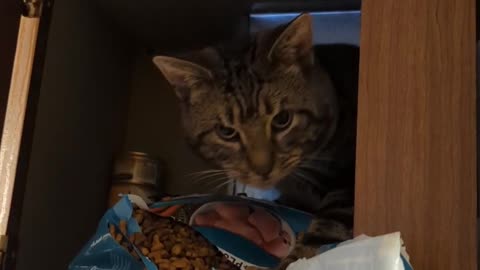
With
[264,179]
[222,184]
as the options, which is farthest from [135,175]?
[264,179]

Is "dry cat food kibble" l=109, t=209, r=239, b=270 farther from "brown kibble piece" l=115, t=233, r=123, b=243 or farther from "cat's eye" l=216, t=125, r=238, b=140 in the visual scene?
"cat's eye" l=216, t=125, r=238, b=140

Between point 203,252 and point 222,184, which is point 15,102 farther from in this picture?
point 222,184

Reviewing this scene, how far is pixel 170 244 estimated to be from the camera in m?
0.80

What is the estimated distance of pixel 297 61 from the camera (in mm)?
970

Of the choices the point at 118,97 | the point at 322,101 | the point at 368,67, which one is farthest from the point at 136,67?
the point at 368,67

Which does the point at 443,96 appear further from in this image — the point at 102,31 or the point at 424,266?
the point at 102,31

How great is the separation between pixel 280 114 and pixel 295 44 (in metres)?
0.10

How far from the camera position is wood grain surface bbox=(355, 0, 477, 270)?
0.57m

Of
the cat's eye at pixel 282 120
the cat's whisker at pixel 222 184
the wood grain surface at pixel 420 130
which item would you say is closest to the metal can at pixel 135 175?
the cat's whisker at pixel 222 184

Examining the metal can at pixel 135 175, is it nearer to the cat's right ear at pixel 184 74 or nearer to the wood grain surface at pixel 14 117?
the cat's right ear at pixel 184 74

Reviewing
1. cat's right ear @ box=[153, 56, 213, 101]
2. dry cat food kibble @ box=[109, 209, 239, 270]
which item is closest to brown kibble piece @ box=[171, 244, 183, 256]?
dry cat food kibble @ box=[109, 209, 239, 270]

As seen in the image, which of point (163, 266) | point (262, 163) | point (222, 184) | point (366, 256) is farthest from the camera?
point (222, 184)

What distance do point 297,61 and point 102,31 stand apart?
0.44 m

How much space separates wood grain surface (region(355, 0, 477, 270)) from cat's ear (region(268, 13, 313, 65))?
0.89 feet
